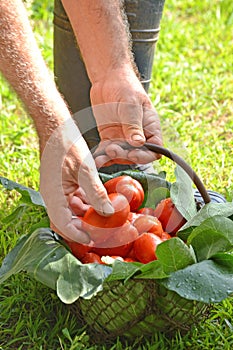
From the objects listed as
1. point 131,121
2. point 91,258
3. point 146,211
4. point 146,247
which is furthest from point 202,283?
point 131,121

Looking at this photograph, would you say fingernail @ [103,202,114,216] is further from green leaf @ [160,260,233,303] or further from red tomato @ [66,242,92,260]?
green leaf @ [160,260,233,303]

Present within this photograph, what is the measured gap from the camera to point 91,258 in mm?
1799

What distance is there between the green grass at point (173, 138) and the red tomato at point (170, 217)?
233mm

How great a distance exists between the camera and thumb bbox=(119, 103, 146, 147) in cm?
190

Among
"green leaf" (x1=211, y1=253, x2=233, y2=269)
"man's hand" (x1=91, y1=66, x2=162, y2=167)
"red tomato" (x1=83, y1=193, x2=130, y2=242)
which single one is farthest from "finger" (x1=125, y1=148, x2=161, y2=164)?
"green leaf" (x1=211, y1=253, x2=233, y2=269)

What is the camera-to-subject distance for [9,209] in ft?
8.18

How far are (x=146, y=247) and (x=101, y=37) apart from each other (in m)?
0.67

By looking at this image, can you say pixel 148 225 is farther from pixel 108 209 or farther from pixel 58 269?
pixel 58 269

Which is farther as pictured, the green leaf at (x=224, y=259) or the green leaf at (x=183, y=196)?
the green leaf at (x=183, y=196)

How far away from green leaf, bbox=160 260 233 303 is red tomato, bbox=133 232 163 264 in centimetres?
13

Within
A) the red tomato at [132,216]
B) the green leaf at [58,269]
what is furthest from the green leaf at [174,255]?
the red tomato at [132,216]

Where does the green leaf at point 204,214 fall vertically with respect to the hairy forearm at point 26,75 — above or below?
below

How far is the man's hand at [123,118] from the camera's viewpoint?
6.35 feet

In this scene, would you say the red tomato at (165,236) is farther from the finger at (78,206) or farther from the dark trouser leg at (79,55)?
the dark trouser leg at (79,55)
